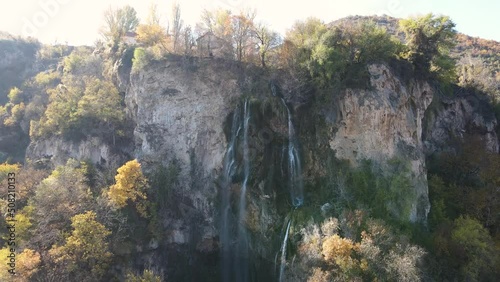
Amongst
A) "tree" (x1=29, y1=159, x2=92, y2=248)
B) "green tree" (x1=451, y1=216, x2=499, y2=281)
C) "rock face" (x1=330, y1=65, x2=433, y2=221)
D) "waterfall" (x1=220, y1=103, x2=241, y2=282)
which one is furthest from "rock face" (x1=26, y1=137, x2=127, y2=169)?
"green tree" (x1=451, y1=216, x2=499, y2=281)

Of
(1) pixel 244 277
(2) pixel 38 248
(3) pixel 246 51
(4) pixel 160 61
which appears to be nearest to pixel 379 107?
(3) pixel 246 51

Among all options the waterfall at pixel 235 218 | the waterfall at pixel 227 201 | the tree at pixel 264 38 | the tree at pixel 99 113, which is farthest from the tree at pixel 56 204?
the tree at pixel 264 38

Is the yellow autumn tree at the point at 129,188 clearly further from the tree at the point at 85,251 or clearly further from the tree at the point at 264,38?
the tree at the point at 264,38

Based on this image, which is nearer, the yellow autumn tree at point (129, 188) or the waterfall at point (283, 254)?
the waterfall at point (283, 254)

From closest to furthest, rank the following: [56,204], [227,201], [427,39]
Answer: [56,204], [427,39], [227,201]

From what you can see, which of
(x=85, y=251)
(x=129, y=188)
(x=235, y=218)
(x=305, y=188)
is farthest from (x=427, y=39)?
(x=85, y=251)

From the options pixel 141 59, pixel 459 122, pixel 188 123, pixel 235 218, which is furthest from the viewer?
pixel 459 122

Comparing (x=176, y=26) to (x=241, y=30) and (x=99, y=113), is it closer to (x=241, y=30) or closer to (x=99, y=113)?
(x=241, y=30)

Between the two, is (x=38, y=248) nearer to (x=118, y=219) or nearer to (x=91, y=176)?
(x=118, y=219)
